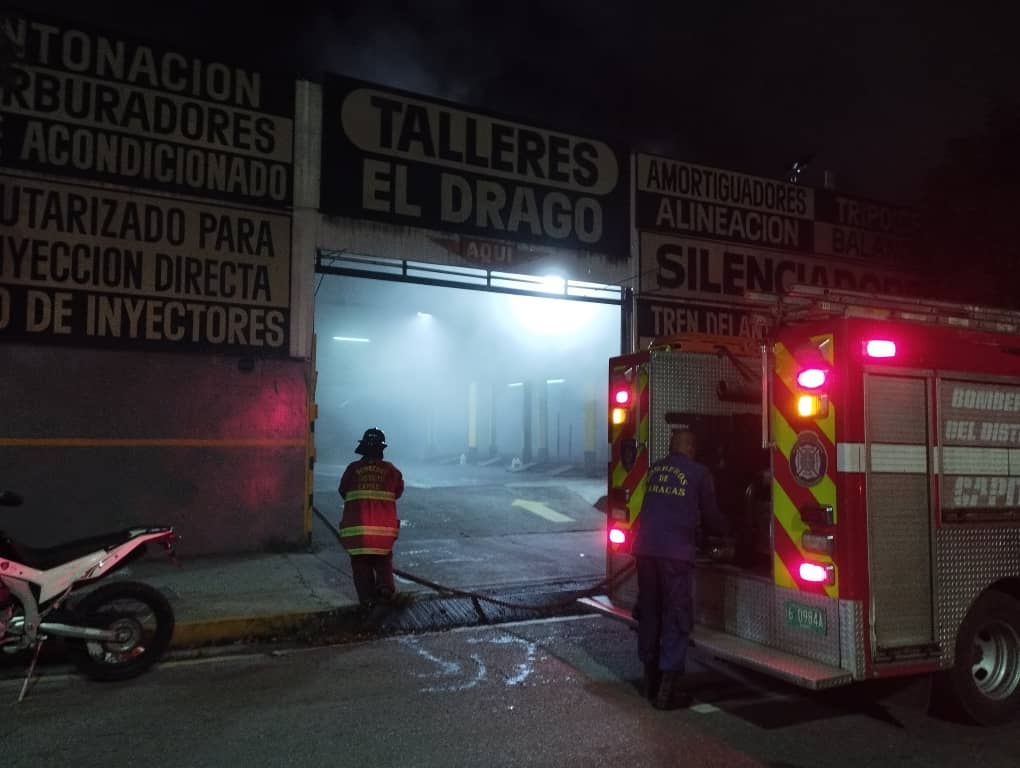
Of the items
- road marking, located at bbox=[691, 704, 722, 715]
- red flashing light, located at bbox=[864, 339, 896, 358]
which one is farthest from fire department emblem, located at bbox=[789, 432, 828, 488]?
road marking, located at bbox=[691, 704, 722, 715]

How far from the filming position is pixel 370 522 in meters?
7.18

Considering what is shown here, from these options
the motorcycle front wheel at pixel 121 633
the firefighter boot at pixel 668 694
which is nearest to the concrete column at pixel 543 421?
the motorcycle front wheel at pixel 121 633

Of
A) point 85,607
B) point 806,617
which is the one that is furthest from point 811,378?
point 85,607

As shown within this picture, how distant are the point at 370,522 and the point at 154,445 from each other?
3608 millimetres

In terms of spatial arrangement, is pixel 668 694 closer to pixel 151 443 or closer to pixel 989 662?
pixel 989 662

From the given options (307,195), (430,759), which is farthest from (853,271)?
(430,759)

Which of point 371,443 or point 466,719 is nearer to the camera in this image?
point 466,719

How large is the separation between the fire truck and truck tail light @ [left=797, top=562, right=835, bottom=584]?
0.01m

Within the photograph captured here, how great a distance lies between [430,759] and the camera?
406 cm

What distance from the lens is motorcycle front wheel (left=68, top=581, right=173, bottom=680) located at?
17.5 feet

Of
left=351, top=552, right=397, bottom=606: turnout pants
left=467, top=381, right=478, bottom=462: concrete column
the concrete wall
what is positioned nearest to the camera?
left=351, top=552, right=397, bottom=606: turnout pants

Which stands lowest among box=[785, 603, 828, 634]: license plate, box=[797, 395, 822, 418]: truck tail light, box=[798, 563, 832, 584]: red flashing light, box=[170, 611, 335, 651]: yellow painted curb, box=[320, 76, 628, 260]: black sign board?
box=[170, 611, 335, 651]: yellow painted curb

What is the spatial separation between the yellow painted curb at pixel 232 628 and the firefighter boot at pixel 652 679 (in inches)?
130

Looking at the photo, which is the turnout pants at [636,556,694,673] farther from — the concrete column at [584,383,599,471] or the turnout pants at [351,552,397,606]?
the concrete column at [584,383,599,471]
